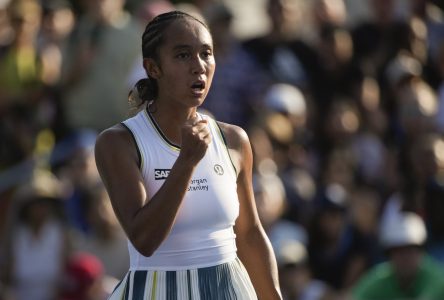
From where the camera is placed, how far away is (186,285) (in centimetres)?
454

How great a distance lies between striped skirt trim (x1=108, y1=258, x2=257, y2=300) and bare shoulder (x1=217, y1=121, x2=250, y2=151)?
481 mm

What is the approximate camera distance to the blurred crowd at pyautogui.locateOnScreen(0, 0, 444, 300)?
29.2 ft

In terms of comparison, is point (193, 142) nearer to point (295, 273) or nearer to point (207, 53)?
point (207, 53)

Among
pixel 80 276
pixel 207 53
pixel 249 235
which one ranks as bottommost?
pixel 80 276

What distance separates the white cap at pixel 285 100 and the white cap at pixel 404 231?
1.99 metres

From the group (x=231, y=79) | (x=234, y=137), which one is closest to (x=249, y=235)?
(x=234, y=137)

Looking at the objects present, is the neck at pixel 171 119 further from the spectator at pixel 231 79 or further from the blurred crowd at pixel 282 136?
the spectator at pixel 231 79

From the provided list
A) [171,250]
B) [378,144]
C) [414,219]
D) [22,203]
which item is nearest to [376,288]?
[414,219]

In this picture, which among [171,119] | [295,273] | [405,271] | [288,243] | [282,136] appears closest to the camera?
[171,119]

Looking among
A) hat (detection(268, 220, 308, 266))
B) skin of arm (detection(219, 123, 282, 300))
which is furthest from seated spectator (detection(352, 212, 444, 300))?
skin of arm (detection(219, 123, 282, 300))

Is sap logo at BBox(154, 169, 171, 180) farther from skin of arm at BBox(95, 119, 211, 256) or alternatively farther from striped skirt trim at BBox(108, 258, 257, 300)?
striped skirt trim at BBox(108, 258, 257, 300)

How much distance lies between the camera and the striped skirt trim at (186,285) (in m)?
4.53

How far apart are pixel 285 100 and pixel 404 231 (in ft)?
7.80

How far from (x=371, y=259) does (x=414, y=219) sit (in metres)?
0.77
